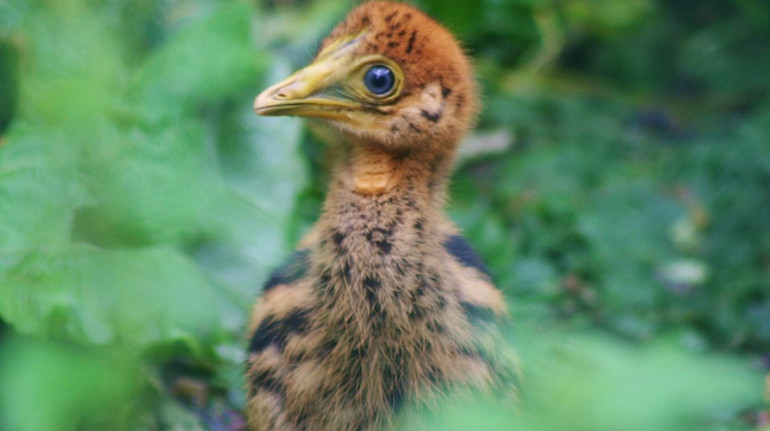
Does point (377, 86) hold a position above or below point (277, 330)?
above

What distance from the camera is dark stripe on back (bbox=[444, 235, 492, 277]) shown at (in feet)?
7.98

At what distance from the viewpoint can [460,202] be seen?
4.17 m

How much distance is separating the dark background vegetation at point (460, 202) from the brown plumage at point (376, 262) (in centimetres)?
19

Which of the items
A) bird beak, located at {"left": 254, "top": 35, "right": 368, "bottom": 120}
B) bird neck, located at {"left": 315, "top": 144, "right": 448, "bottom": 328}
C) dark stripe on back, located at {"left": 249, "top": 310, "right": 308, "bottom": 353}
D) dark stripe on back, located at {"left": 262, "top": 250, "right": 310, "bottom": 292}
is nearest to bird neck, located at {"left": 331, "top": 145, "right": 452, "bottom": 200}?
bird neck, located at {"left": 315, "top": 144, "right": 448, "bottom": 328}

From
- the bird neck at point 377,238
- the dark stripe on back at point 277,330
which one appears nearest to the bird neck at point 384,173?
→ the bird neck at point 377,238

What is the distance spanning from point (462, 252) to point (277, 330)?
0.59m

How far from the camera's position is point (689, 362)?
3.31 feet

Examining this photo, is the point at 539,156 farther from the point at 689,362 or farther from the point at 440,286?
the point at 689,362

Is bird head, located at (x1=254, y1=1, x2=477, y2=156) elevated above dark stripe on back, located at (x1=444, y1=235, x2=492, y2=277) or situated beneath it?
elevated above

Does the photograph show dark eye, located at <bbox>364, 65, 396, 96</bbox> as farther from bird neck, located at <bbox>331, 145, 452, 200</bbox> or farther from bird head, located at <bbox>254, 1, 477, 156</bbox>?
bird neck, located at <bbox>331, 145, 452, 200</bbox>

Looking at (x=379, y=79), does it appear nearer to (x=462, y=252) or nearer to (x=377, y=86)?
(x=377, y=86)

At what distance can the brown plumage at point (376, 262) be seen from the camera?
2133 mm

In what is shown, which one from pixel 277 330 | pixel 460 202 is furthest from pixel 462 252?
pixel 460 202

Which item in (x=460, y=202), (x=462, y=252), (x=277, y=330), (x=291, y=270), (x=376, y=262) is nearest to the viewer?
(x=376, y=262)
